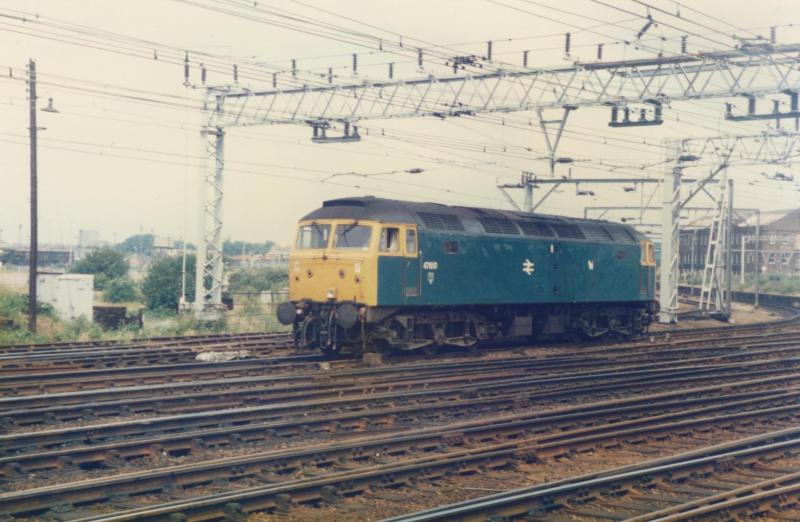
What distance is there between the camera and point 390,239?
62.8 feet

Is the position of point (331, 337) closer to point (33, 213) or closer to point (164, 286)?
point (33, 213)

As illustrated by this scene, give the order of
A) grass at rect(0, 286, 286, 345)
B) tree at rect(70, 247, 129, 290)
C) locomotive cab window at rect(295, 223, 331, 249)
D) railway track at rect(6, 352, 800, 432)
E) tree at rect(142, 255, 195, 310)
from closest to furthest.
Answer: railway track at rect(6, 352, 800, 432), locomotive cab window at rect(295, 223, 331, 249), grass at rect(0, 286, 286, 345), tree at rect(142, 255, 195, 310), tree at rect(70, 247, 129, 290)

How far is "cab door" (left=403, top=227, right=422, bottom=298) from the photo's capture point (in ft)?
63.5

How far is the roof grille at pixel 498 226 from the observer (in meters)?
21.8

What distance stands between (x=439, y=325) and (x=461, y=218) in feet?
8.59

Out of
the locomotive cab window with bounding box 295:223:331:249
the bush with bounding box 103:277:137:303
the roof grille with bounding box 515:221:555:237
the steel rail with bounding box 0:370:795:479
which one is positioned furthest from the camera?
the bush with bounding box 103:277:137:303

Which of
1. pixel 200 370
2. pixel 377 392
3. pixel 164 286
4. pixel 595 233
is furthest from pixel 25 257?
pixel 377 392

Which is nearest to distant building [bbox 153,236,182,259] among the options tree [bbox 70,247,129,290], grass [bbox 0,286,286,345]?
tree [bbox 70,247,129,290]

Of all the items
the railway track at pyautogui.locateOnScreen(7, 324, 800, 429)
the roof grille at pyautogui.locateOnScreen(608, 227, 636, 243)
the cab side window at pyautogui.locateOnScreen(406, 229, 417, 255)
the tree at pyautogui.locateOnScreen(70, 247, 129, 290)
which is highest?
the roof grille at pyautogui.locateOnScreen(608, 227, 636, 243)

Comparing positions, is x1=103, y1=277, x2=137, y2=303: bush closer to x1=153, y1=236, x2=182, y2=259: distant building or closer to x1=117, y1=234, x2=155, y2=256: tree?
x1=153, y1=236, x2=182, y2=259: distant building

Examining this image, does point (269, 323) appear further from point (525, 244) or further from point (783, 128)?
point (783, 128)

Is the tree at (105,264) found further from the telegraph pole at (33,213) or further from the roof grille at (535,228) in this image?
the roof grille at (535,228)

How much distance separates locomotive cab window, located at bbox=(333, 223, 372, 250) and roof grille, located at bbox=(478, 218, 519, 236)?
149 inches

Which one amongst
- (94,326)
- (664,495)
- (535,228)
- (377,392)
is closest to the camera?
(664,495)
